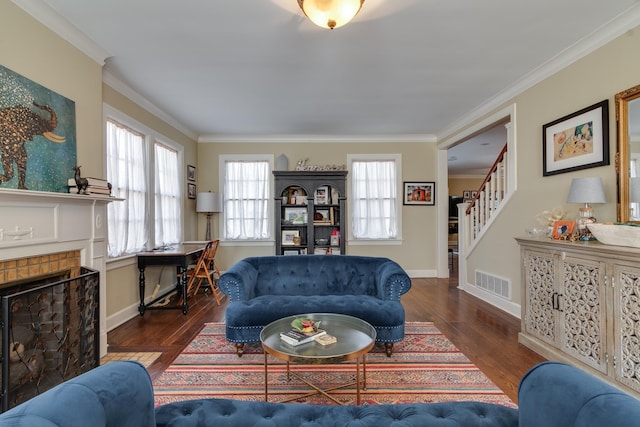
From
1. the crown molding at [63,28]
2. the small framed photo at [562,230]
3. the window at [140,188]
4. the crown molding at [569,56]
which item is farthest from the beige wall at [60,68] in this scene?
the crown molding at [569,56]

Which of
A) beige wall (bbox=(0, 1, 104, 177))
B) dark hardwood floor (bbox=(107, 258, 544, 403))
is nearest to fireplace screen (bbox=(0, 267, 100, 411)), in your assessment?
dark hardwood floor (bbox=(107, 258, 544, 403))

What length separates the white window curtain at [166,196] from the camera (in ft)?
14.7

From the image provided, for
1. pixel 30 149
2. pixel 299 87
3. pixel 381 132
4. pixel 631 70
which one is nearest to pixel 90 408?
pixel 30 149

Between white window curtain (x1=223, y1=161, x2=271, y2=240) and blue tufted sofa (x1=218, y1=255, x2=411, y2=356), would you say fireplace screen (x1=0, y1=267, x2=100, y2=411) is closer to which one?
blue tufted sofa (x1=218, y1=255, x2=411, y2=356)

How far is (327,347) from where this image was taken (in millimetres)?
1947

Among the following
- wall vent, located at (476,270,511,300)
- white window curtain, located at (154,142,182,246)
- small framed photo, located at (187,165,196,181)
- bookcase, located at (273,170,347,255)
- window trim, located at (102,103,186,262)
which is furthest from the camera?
bookcase, located at (273,170,347,255)

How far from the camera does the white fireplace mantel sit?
1966mm

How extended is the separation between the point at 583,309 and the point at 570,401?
1.85 meters

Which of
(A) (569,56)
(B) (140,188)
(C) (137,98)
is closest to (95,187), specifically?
(B) (140,188)

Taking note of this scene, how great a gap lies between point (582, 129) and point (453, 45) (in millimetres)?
1374

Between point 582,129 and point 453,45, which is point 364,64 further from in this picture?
point 582,129

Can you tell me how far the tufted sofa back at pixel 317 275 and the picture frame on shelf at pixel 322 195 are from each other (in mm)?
2471

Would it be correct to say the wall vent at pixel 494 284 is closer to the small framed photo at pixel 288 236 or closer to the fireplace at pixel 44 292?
the small framed photo at pixel 288 236

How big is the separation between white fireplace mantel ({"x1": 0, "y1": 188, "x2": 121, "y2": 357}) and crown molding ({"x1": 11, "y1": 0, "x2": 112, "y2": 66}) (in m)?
1.26
